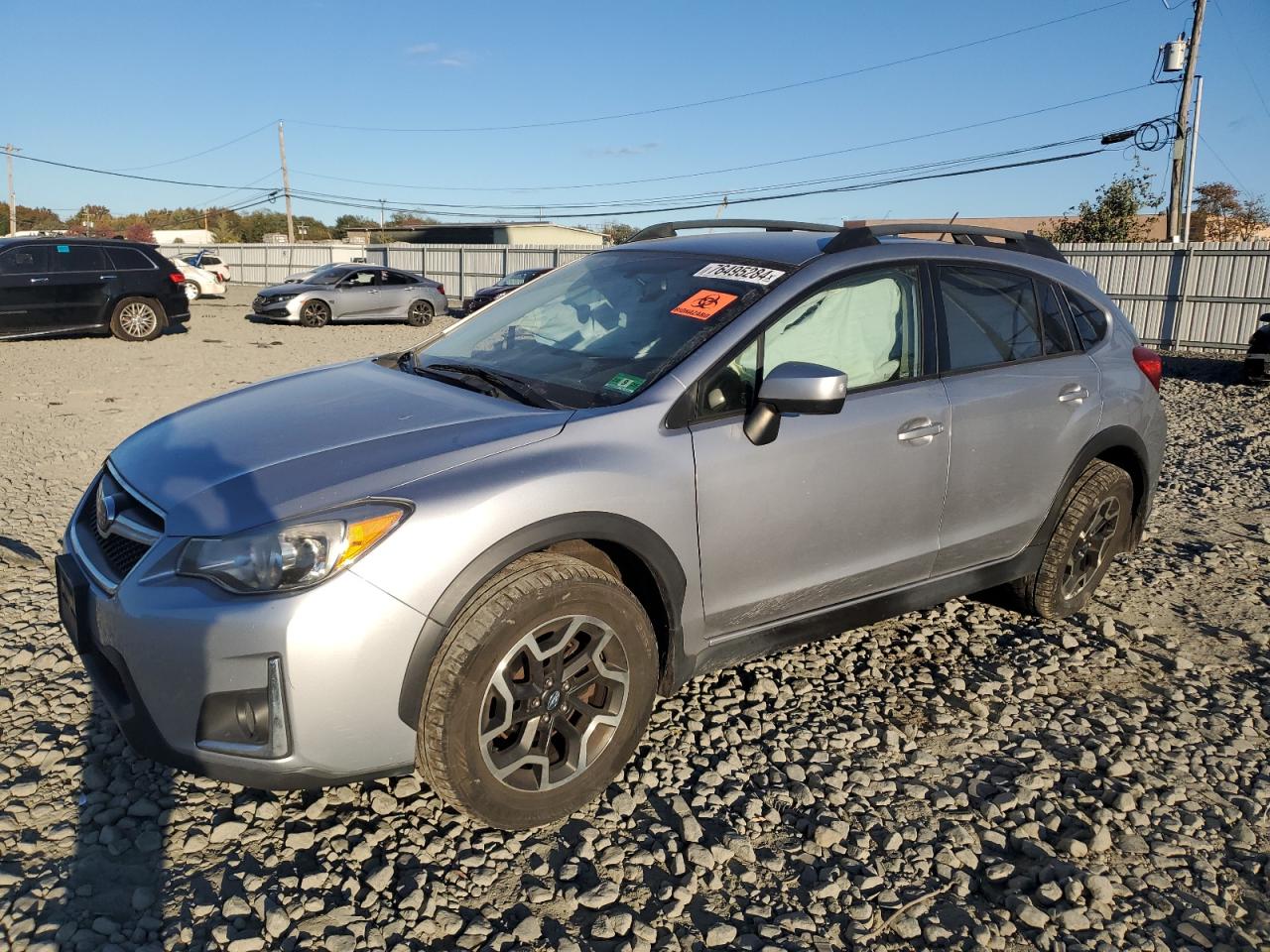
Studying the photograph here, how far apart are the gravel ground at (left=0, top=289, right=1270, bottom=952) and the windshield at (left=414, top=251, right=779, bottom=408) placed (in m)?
1.31

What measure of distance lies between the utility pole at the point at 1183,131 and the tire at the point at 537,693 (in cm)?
2691

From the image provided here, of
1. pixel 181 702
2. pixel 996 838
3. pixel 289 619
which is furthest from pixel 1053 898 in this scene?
pixel 181 702

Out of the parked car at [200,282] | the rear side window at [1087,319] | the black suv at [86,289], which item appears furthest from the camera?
the parked car at [200,282]

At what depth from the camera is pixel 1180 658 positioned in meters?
4.09

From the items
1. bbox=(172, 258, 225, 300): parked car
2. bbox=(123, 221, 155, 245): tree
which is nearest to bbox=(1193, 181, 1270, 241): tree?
bbox=(172, 258, 225, 300): parked car

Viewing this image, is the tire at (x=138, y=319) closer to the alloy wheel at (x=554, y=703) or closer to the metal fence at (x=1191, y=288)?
the alloy wheel at (x=554, y=703)

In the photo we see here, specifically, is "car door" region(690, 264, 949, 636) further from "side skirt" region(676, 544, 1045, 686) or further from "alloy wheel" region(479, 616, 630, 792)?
"alloy wheel" region(479, 616, 630, 792)

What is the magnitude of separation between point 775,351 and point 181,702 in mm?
2102

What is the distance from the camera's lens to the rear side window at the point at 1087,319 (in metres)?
4.25

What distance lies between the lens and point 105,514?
9.41 ft

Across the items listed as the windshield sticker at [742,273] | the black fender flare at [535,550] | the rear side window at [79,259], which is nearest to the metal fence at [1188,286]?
the rear side window at [79,259]

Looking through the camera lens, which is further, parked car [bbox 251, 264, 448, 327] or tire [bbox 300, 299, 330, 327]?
tire [bbox 300, 299, 330, 327]

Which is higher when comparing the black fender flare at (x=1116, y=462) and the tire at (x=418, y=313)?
Answer: the black fender flare at (x=1116, y=462)

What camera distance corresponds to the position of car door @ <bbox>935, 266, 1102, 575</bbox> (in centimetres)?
366
